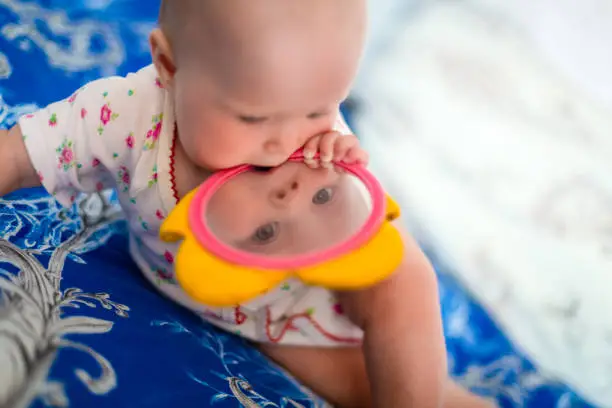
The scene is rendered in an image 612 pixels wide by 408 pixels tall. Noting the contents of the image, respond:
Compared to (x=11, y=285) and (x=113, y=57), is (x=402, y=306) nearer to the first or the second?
(x=11, y=285)

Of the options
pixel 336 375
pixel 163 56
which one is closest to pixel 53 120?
pixel 163 56

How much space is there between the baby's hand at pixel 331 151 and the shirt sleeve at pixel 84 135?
196mm

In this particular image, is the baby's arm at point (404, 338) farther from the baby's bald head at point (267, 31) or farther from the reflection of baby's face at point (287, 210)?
the baby's bald head at point (267, 31)

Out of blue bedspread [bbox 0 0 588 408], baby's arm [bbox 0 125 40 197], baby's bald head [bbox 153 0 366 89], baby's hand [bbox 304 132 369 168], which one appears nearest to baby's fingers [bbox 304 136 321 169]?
baby's hand [bbox 304 132 369 168]

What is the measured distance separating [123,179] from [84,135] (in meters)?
0.06

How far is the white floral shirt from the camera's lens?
0.65 meters

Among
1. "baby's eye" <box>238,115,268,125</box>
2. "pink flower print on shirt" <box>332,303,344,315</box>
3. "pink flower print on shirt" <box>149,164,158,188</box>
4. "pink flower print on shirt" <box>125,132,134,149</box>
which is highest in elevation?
"baby's eye" <box>238,115,268,125</box>

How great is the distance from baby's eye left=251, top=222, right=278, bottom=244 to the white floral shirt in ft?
0.47

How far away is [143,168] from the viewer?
0.66m

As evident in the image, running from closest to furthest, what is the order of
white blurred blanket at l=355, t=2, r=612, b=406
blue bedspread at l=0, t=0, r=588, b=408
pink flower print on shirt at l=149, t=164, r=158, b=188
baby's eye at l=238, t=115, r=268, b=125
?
blue bedspread at l=0, t=0, r=588, b=408 → baby's eye at l=238, t=115, r=268, b=125 → pink flower print on shirt at l=149, t=164, r=158, b=188 → white blurred blanket at l=355, t=2, r=612, b=406

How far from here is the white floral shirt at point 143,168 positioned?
0.65 metres

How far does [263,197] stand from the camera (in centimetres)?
58

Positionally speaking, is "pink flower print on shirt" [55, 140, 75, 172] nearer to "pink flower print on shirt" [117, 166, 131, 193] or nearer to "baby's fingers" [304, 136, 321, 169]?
"pink flower print on shirt" [117, 166, 131, 193]

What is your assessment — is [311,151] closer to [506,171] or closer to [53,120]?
[53,120]
